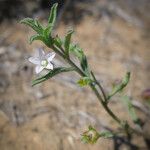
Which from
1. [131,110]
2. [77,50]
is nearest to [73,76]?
[131,110]

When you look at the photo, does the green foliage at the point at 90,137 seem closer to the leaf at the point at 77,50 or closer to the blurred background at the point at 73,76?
the blurred background at the point at 73,76

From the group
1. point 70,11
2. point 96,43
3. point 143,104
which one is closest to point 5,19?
point 70,11

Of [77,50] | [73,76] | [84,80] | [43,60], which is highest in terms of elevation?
[43,60]

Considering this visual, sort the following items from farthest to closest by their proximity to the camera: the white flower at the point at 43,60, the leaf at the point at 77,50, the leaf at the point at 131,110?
1. the leaf at the point at 131,110
2. the leaf at the point at 77,50
3. the white flower at the point at 43,60

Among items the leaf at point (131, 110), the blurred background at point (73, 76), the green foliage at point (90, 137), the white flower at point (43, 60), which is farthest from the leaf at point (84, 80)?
the blurred background at point (73, 76)

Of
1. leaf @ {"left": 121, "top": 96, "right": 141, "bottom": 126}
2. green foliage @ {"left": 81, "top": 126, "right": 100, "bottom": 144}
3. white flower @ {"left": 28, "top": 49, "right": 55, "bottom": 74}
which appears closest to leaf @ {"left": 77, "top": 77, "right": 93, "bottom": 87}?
white flower @ {"left": 28, "top": 49, "right": 55, "bottom": 74}

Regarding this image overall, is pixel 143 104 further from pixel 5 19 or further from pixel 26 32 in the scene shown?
pixel 5 19

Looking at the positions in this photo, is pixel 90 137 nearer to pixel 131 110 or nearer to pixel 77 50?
pixel 131 110

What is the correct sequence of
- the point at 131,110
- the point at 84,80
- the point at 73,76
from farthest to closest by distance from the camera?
the point at 73,76, the point at 131,110, the point at 84,80

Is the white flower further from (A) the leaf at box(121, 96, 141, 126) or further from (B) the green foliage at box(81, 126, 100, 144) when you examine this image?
(A) the leaf at box(121, 96, 141, 126)
